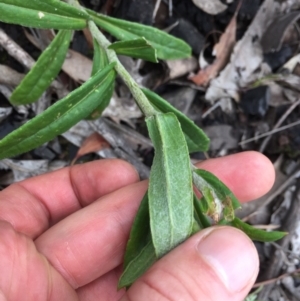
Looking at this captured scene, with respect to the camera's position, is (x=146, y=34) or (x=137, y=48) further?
(x=146, y=34)

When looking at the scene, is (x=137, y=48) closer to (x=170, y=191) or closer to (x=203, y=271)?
(x=170, y=191)

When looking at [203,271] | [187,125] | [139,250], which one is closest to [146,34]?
[187,125]

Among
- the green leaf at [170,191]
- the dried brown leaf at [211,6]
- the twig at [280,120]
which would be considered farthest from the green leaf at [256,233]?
the dried brown leaf at [211,6]

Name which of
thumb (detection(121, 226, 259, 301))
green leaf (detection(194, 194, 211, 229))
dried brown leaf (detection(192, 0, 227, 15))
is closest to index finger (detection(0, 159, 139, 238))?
green leaf (detection(194, 194, 211, 229))

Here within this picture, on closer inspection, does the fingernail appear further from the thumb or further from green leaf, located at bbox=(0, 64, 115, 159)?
green leaf, located at bbox=(0, 64, 115, 159)

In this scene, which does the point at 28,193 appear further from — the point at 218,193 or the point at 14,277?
the point at 218,193

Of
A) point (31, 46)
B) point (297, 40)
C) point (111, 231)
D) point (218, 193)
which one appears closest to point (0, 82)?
point (31, 46)
